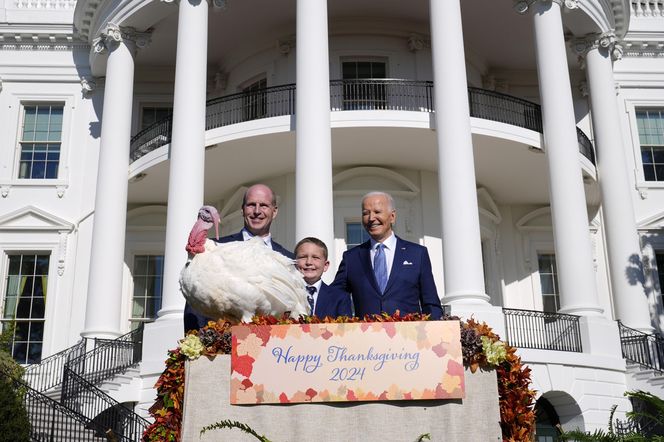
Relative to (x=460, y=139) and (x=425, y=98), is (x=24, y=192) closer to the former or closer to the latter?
(x=425, y=98)

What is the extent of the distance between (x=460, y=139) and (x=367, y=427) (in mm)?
11529

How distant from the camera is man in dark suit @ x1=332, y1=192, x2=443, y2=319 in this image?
4.40m

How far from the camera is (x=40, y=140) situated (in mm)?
20219

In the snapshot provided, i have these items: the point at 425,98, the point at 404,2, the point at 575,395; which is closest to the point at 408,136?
the point at 425,98

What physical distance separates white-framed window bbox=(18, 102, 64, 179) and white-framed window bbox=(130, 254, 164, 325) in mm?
3352

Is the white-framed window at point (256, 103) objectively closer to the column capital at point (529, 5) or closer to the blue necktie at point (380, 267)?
the column capital at point (529, 5)

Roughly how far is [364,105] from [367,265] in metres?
14.1

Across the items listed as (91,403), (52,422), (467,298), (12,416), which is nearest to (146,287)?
(91,403)

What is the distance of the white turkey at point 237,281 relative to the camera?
3289mm

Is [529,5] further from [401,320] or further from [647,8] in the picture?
[401,320]

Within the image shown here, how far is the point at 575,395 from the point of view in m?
13.8

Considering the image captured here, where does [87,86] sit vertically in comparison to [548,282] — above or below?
above

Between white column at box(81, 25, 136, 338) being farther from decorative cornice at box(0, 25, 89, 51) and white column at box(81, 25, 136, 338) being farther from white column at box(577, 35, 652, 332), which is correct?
white column at box(577, 35, 652, 332)

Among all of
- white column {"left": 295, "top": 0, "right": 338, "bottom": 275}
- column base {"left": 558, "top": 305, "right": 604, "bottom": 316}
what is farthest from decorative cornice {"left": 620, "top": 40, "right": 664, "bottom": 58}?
white column {"left": 295, "top": 0, "right": 338, "bottom": 275}
